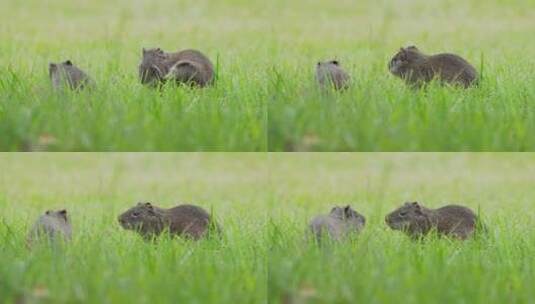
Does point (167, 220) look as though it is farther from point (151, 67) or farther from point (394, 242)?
point (394, 242)

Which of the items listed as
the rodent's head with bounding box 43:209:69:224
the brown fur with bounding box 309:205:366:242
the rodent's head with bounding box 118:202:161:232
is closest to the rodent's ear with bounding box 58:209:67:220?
the rodent's head with bounding box 43:209:69:224

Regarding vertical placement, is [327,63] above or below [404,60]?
below

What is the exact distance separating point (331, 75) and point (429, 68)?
126 cm

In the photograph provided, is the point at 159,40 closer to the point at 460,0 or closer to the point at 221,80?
the point at 221,80

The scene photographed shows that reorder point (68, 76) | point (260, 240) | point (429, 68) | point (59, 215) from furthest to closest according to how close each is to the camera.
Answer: point (429, 68) < point (59, 215) < point (68, 76) < point (260, 240)

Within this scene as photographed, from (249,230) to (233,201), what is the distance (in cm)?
107

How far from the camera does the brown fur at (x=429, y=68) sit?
10.1m

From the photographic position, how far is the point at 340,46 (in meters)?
10.8

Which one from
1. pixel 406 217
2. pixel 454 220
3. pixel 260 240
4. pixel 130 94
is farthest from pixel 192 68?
pixel 454 220

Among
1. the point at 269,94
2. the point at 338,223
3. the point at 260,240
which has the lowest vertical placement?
the point at 260,240

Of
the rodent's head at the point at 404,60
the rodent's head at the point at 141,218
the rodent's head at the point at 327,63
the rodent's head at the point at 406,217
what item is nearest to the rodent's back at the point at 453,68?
the rodent's head at the point at 404,60

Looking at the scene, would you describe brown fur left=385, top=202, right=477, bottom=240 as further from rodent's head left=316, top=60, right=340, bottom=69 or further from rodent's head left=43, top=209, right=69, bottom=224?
rodent's head left=43, top=209, right=69, bottom=224

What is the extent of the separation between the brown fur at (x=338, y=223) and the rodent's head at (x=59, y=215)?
70.5 inches

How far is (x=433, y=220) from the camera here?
10.6m
